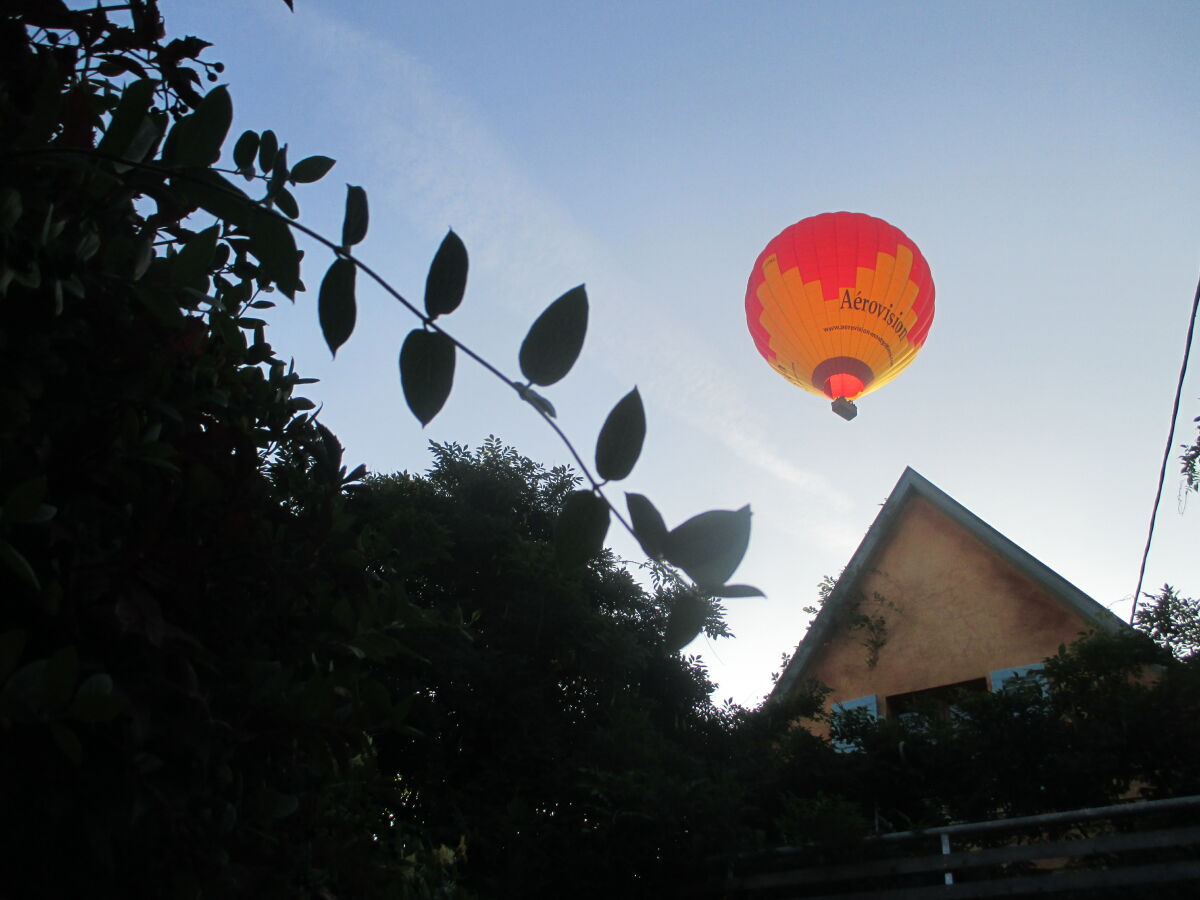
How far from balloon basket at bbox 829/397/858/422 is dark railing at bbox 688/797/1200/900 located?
17.2 ft

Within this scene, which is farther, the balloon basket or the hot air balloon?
the balloon basket

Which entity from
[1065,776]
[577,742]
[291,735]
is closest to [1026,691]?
[1065,776]

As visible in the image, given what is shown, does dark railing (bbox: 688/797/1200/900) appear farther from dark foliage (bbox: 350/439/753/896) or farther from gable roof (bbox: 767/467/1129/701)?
gable roof (bbox: 767/467/1129/701)

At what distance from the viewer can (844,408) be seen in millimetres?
10258


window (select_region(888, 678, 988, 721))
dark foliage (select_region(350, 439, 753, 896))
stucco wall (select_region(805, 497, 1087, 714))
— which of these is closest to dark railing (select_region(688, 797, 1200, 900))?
dark foliage (select_region(350, 439, 753, 896))

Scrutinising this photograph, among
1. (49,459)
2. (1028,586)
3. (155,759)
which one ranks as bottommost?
(155,759)

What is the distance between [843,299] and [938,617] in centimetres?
348

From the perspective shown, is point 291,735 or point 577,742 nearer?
point 291,735

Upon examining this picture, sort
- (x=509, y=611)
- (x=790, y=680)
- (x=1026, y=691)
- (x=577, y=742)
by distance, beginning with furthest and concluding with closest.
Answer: (x=790, y=680), (x=509, y=611), (x=577, y=742), (x=1026, y=691)

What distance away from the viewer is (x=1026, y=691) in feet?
19.1

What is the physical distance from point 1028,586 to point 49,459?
9332mm

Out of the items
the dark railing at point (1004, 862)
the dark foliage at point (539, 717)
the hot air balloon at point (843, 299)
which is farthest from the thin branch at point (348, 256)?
the hot air balloon at point (843, 299)

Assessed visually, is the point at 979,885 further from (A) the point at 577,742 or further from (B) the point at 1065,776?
(A) the point at 577,742

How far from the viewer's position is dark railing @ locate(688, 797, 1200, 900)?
176 inches
